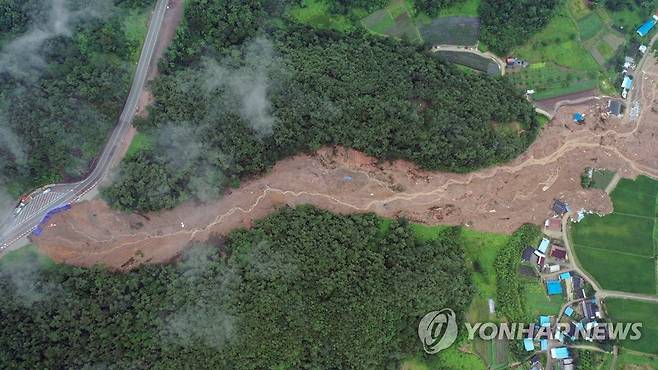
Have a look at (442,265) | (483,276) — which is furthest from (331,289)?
(483,276)

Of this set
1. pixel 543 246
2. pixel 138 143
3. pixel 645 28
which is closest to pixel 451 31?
pixel 645 28

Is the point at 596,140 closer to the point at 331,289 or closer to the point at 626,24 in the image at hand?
the point at 626,24

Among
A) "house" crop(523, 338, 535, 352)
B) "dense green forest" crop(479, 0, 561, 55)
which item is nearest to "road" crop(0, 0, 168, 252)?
"dense green forest" crop(479, 0, 561, 55)

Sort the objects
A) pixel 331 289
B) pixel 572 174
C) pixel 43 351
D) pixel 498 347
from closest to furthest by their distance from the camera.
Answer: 1. pixel 43 351
2. pixel 331 289
3. pixel 498 347
4. pixel 572 174

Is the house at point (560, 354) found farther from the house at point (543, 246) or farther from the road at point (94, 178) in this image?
the road at point (94, 178)

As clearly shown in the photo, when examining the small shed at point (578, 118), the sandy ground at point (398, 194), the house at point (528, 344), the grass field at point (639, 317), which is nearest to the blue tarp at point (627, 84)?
the sandy ground at point (398, 194)

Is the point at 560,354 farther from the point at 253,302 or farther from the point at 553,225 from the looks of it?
the point at 253,302
